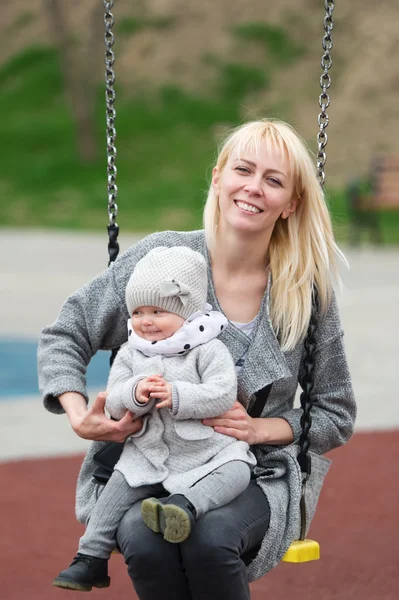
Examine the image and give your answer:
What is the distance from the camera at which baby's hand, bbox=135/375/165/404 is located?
9.40 ft

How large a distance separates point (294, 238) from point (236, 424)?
2.12 ft

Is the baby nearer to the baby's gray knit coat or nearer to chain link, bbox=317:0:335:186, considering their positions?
the baby's gray knit coat

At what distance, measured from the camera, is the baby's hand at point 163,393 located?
9.36 ft

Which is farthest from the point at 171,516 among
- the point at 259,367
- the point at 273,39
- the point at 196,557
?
the point at 273,39

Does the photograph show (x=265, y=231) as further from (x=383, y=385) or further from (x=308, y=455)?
(x=383, y=385)

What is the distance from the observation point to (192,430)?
2.94 metres

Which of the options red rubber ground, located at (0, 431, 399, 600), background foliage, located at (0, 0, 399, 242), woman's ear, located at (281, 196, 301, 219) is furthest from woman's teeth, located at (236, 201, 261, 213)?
background foliage, located at (0, 0, 399, 242)

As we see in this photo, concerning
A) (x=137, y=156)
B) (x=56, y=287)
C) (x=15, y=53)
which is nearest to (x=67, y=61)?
(x=137, y=156)

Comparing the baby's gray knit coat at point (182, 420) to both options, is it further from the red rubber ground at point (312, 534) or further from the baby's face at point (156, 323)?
the red rubber ground at point (312, 534)

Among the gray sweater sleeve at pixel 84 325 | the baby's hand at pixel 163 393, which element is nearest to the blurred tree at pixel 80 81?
the gray sweater sleeve at pixel 84 325

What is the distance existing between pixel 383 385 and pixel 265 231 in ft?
14.3

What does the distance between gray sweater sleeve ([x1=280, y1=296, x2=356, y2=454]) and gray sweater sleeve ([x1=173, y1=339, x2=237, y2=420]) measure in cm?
37

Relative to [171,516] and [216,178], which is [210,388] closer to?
[171,516]

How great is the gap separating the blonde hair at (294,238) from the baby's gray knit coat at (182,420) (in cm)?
30
